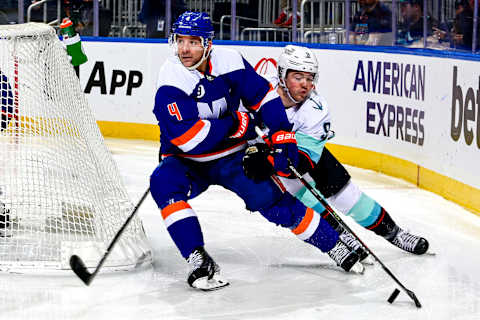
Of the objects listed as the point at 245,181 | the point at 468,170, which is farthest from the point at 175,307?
the point at 468,170

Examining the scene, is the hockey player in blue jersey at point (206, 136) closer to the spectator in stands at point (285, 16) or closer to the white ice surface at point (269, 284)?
the white ice surface at point (269, 284)

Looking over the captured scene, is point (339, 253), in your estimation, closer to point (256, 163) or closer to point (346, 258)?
point (346, 258)

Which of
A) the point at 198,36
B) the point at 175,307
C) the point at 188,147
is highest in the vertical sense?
the point at 198,36

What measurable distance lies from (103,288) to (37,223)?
2.08ft

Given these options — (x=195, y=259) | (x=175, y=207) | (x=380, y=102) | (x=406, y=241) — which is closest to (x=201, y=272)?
(x=195, y=259)

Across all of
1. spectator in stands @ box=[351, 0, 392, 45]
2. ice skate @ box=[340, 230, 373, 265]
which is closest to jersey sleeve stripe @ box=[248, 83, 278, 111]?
ice skate @ box=[340, 230, 373, 265]

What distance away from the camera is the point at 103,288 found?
12.2ft

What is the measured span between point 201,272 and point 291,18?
4.58m

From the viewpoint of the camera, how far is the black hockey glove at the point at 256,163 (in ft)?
12.1

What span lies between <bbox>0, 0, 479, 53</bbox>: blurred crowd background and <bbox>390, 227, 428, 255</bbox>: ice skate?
1661 millimetres

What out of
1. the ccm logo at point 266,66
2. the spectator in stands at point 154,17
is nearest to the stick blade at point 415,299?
the ccm logo at point 266,66

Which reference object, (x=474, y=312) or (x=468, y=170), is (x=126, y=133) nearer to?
(x=468, y=170)

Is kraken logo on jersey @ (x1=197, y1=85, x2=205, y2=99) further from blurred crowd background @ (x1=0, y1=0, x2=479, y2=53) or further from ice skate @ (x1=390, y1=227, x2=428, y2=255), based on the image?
blurred crowd background @ (x1=0, y1=0, x2=479, y2=53)

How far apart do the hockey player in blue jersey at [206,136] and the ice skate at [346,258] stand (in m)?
0.10
